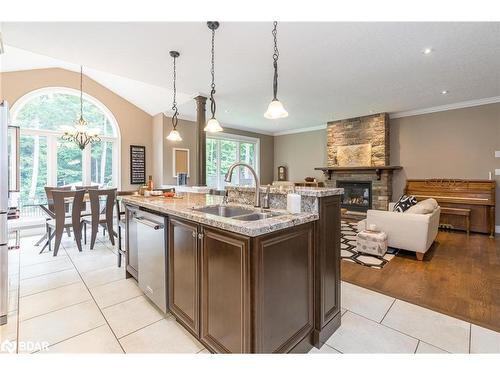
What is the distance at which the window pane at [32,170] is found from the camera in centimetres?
465

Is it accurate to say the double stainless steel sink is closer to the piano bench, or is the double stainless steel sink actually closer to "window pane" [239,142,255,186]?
the piano bench

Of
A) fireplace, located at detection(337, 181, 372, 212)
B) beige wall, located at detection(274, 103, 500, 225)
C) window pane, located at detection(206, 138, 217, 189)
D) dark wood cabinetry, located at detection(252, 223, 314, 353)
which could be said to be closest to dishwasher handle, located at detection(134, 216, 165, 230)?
dark wood cabinetry, located at detection(252, 223, 314, 353)

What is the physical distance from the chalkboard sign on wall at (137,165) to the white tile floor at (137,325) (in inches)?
139

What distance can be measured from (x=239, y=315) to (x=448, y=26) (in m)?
3.41

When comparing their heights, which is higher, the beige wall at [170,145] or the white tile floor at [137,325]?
the beige wall at [170,145]

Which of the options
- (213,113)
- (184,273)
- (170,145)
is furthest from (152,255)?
(170,145)

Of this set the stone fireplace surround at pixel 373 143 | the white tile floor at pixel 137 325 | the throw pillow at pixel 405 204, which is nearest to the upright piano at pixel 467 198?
the stone fireplace surround at pixel 373 143

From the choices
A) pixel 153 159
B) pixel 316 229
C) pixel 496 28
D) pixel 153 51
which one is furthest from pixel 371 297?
pixel 153 159

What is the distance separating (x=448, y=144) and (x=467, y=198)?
129cm

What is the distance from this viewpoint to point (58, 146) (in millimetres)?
5031

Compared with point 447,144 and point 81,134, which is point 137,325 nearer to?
point 81,134

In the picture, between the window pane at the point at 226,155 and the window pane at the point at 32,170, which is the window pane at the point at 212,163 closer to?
the window pane at the point at 226,155

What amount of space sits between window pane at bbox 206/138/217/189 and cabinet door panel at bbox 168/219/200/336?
Answer: 531cm

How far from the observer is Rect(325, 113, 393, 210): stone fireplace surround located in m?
5.78
